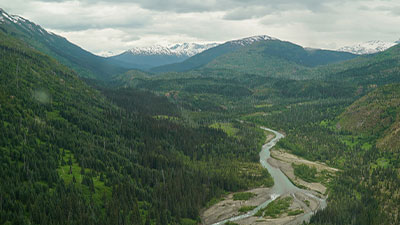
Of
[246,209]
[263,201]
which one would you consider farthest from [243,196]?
[246,209]

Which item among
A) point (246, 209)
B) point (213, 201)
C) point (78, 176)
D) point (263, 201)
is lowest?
point (246, 209)

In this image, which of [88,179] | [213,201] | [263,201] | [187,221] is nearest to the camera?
[187,221]

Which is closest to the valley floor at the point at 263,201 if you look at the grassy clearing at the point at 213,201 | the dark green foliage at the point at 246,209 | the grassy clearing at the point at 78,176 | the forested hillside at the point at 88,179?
the dark green foliage at the point at 246,209

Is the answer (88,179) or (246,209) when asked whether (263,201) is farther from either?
(88,179)

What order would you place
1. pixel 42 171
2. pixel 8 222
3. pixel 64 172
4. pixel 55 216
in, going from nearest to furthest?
pixel 8 222 → pixel 55 216 → pixel 42 171 → pixel 64 172

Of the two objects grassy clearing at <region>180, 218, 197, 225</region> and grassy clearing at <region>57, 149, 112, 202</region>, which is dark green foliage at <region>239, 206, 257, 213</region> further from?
grassy clearing at <region>57, 149, 112, 202</region>

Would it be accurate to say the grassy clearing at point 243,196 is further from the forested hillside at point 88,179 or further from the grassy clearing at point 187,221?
the grassy clearing at point 187,221

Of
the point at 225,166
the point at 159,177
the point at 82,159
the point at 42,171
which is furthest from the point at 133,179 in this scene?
the point at 225,166

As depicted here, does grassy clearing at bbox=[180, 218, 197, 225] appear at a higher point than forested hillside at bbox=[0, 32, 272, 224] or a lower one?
lower

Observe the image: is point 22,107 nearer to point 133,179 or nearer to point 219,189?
point 133,179

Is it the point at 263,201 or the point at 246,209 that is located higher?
the point at 263,201

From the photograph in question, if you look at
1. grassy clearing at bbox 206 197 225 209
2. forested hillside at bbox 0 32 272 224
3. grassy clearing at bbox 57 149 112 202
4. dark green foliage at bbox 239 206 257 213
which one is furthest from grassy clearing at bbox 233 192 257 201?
grassy clearing at bbox 57 149 112 202
